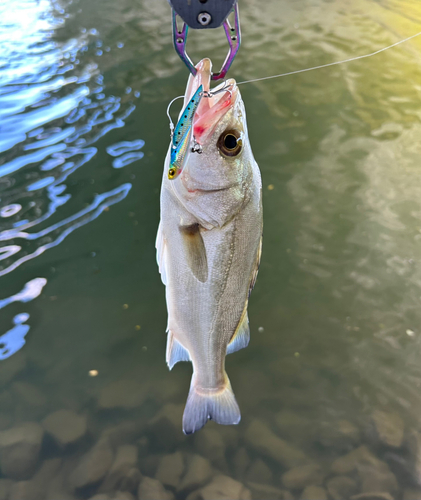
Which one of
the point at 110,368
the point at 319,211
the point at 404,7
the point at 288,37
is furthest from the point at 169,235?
the point at 404,7

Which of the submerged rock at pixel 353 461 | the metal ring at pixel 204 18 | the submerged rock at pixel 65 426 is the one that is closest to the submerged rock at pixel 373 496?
the submerged rock at pixel 353 461

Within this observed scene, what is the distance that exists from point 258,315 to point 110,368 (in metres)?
1.05

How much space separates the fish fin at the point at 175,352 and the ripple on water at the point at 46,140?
1273 mm

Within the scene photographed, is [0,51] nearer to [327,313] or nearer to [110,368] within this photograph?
[110,368]

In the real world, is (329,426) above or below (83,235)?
below

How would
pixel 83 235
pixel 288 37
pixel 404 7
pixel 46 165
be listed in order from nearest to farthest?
pixel 83 235
pixel 46 165
pixel 288 37
pixel 404 7

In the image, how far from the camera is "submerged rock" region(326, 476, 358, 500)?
2.16m

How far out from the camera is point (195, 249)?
145cm

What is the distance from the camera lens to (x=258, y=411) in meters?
2.43

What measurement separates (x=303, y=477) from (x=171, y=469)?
28.7 inches

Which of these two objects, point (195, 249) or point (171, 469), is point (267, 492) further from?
point (195, 249)

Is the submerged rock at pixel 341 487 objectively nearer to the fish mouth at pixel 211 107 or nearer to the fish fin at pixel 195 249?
the fish fin at pixel 195 249

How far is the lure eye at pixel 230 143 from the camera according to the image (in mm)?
1317

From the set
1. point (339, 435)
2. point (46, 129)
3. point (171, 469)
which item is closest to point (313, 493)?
point (339, 435)
